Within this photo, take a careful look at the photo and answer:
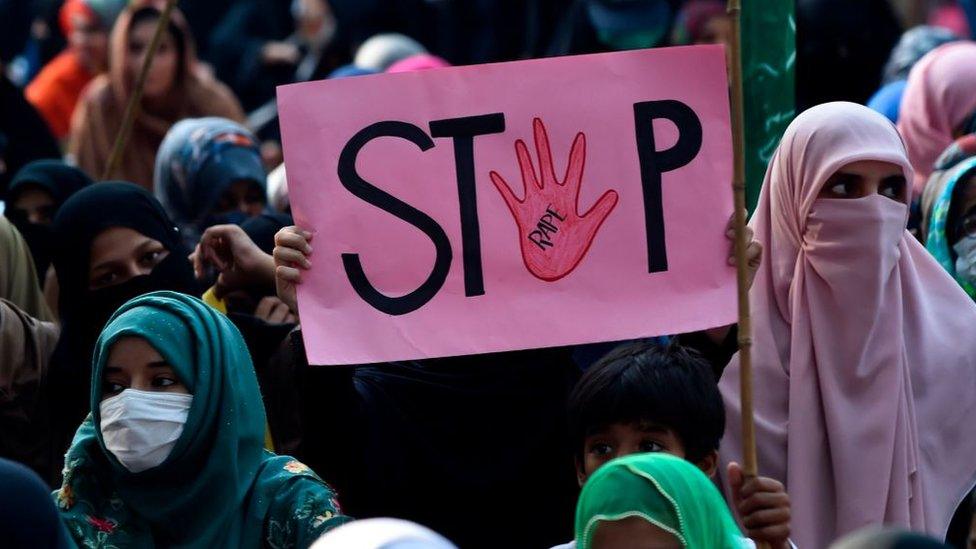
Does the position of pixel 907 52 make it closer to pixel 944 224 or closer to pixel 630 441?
pixel 944 224

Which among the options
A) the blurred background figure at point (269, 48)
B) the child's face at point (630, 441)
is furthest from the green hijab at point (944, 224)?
the blurred background figure at point (269, 48)

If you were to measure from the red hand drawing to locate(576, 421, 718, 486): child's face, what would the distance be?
1.26ft

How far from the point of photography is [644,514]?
3557 millimetres

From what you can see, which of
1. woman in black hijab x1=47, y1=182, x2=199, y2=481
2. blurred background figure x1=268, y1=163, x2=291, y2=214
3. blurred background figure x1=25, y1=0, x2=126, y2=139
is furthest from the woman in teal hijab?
blurred background figure x1=25, y1=0, x2=126, y2=139

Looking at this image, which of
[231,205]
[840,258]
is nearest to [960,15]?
[231,205]

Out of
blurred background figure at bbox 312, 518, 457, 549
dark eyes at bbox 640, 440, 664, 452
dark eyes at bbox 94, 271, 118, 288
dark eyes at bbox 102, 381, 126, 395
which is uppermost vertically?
dark eyes at bbox 94, 271, 118, 288

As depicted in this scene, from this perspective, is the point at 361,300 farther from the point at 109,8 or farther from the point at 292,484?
the point at 109,8

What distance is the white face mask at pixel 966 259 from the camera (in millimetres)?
5078

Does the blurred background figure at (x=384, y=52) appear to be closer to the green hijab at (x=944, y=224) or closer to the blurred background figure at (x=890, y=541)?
the green hijab at (x=944, y=224)

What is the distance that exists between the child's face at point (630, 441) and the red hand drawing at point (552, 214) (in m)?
0.38

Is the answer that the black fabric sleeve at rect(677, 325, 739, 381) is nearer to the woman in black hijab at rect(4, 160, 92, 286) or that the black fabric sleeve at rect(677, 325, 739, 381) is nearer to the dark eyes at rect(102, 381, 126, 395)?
the dark eyes at rect(102, 381, 126, 395)

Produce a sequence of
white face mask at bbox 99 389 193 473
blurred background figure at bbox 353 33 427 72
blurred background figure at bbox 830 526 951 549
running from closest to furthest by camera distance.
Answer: blurred background figure at bbox 830 526 951 549
white face mask at bbox 99 389 193 473
blurred background figure at bbox 353 33 427 72

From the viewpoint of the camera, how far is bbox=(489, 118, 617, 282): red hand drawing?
4438 mm

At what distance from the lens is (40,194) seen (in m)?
6.28
